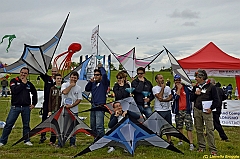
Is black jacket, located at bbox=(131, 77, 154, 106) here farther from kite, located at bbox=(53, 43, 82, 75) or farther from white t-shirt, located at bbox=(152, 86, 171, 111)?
kite, located at bbox=(53, 43, 82, 75)

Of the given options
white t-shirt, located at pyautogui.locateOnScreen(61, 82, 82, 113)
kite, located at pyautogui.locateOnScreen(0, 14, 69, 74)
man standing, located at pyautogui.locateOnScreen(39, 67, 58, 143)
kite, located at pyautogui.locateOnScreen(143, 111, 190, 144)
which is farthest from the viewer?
kite, located at pyautogui.locateOnScreen(0, 14, 69, 74)

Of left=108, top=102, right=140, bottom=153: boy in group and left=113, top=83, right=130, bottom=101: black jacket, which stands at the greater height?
left=113, top=83, right=130, bottom=101: black jacket

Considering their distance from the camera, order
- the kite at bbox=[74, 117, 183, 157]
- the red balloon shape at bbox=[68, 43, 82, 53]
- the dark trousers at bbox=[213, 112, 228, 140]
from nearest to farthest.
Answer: the kite at bbox=[74, 117, 183, 157]
the dark trousers at bbox=[213, 112, 228, 140]
the red balloon shape at bbox=[68, 43, 82, 53]

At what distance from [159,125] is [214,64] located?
4.98 m

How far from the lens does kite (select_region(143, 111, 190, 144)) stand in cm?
610

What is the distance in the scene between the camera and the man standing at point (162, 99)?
6.29 metres

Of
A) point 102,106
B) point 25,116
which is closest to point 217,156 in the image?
point 102,106

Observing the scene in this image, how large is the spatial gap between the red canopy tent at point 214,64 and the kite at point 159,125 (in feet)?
15.0

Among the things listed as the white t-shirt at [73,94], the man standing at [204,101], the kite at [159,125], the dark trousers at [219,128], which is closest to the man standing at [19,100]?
the white t-shirt at [73,94]

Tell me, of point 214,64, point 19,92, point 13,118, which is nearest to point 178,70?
point 19,92

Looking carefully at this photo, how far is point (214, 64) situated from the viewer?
34.1 feet

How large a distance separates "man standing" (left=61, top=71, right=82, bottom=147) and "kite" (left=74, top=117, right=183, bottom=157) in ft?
3.62

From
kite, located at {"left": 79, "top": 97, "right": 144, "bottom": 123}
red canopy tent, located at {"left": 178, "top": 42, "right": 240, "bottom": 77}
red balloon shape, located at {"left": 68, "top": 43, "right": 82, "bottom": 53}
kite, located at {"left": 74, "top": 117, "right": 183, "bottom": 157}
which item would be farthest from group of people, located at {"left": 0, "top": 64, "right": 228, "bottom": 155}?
red canopy tent, located at {"left": 178, "top": 42, "right": 240, "bottom": 77}

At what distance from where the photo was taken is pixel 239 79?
11578 millimetres
